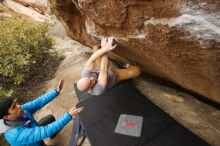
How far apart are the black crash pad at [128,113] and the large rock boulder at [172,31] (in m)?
0.85

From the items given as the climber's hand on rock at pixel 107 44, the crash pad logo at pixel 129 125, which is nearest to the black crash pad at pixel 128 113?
the crash pad logo at pixel 129 125

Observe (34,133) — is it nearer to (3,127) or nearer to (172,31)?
(3,127)

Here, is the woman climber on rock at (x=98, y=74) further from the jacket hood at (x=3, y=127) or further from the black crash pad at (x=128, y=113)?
the jacket hood at (x=3, y=127)

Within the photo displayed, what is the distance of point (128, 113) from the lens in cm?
479

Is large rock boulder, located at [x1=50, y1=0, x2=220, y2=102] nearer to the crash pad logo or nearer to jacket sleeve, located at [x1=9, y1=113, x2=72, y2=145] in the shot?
the crash pad logo

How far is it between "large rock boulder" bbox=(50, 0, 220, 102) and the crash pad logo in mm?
1177

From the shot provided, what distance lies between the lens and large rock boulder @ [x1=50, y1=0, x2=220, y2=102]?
246 centimetres

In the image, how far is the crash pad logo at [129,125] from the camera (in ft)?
14.2

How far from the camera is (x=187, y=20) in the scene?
100 inches

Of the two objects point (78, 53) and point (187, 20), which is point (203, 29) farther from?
point (78, 53)

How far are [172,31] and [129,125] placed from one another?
220cm

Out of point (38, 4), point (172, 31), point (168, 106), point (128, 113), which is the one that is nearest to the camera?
point (172, 31)

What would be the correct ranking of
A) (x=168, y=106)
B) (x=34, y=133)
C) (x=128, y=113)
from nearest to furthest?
(x=34, y=133) < (x=128, y=113) < (x=168, y=106)

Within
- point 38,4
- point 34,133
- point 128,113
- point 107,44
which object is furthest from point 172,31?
point 38,4
